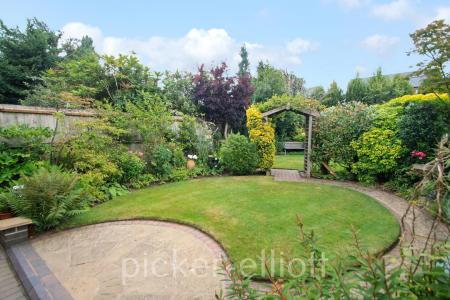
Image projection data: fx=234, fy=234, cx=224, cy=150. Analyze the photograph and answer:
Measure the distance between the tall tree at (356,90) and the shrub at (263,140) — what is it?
15.0 m

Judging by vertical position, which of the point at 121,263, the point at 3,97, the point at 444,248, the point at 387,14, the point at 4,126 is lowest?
the point at 121,263

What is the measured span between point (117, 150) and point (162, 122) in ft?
6.53

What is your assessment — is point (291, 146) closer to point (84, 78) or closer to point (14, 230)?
point (84, 78)

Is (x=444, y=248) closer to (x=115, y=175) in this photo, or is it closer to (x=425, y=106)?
(x=425, y=106)

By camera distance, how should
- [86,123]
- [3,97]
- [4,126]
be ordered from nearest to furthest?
[4,126] → [86,123] → [3,97]

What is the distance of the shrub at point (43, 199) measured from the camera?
4070mm

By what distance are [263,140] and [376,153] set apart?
3.59m

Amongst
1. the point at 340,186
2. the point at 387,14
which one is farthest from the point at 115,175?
the point at 387,14

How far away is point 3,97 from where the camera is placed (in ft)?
44.5

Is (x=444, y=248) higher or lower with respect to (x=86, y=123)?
lower

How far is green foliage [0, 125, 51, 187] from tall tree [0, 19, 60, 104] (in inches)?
416

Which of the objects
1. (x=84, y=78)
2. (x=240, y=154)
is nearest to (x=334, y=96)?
(x=240, y=154)

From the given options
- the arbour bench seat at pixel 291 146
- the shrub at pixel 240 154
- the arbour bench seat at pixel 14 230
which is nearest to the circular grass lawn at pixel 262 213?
the arbour bench seat at pixel 14 230

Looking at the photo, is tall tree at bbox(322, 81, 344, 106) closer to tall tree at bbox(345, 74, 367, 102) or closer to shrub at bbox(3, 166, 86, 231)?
tall tree at bbox(345, 74, 367, 102)
